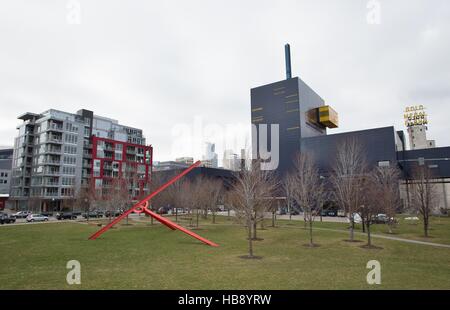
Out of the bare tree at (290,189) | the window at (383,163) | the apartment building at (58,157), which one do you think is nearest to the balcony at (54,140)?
the apartment building at (58,157)

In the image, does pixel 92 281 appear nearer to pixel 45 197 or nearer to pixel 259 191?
pixel 259 191

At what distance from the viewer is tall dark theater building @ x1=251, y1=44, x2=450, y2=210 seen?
74.2 metres

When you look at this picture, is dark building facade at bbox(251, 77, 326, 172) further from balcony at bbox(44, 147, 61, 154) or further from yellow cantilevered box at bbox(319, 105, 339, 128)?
balcony at bbox(44, 147, 61, 154)

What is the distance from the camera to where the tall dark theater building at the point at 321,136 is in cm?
7425

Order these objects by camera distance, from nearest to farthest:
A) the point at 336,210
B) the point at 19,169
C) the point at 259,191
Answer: the point at 259,191 < the point at 336,210 < the point at 19,169

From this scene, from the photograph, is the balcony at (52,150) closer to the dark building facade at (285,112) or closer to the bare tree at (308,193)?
the dark building facade at (285,112)

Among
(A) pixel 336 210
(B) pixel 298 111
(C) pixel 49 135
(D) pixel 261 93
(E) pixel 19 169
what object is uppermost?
(D) pixel 261 93

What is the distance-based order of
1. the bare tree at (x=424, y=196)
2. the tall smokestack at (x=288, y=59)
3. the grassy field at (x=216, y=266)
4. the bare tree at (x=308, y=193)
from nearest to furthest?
the grassy field at (x=216, y=266)
the bare tree at (x=308, y=193)
the bare tree at (x=424, y=196)
the tall smokestack at (x=288, y=59)

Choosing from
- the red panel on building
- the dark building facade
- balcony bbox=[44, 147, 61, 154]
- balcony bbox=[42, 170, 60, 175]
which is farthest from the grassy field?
the dark building facade

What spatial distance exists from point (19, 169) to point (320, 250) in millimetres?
85032

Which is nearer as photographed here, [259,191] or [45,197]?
[259,191]

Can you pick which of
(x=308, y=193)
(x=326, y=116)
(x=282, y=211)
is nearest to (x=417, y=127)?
(x=326, y=116)
